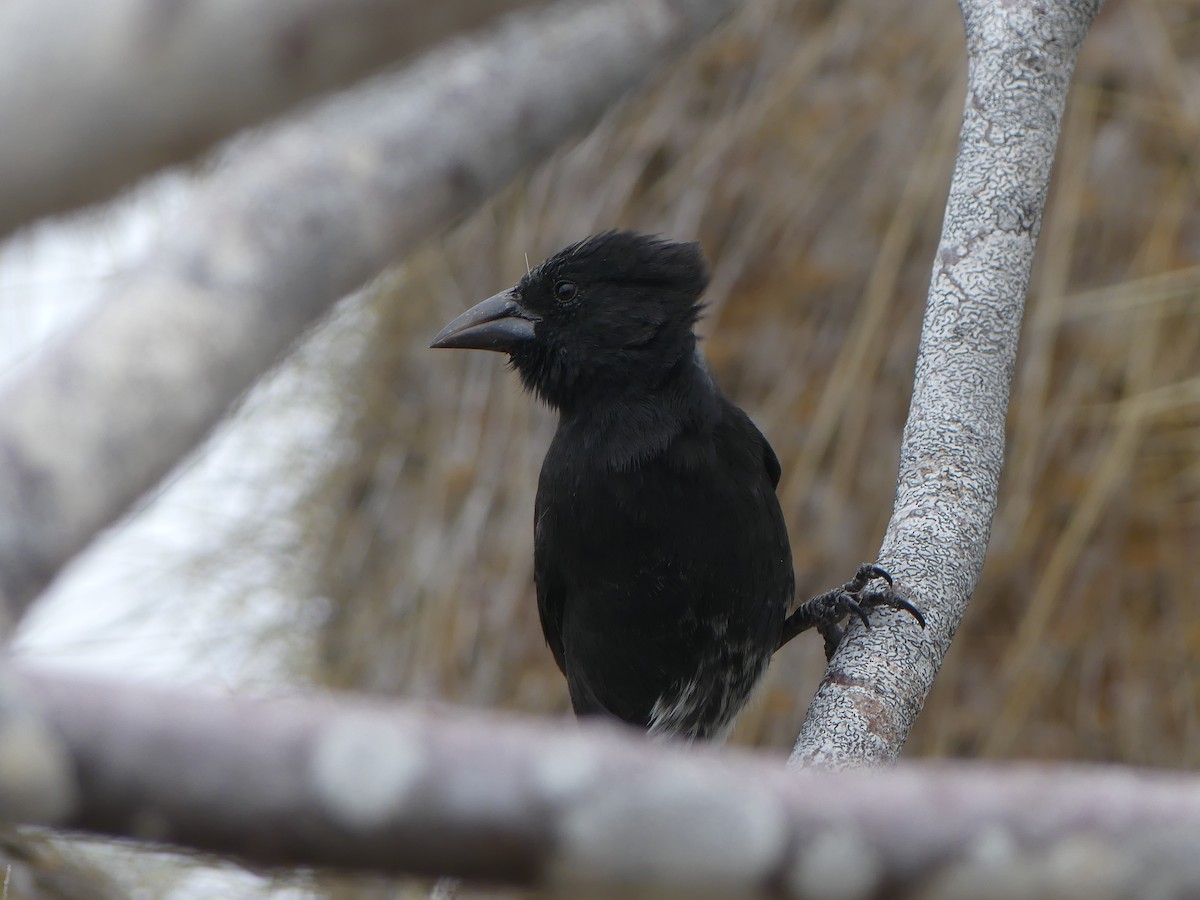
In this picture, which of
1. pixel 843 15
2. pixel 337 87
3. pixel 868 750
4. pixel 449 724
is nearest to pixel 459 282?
pixel 843 15

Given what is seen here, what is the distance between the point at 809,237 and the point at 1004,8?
93 cm

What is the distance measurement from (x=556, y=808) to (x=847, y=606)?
1.08 meters

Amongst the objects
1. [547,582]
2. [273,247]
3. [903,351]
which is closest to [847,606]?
[547,582]

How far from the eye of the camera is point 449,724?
1.19ft

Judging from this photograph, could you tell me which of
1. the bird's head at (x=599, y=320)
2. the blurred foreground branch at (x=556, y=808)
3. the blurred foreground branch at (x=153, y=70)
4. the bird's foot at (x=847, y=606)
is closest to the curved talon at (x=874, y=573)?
the bird's foot at (x=847, y=606)

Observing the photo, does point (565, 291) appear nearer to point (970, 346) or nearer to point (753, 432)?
point (753, 432)

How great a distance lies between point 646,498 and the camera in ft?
5.06

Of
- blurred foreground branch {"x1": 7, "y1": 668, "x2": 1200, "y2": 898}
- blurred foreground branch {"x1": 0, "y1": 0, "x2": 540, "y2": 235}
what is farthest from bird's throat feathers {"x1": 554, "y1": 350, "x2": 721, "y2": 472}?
blurred foreground branch {"x1": 7, "y1": 668, "x2": 1200, "y2": 898}

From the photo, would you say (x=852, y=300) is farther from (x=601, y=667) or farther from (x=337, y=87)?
(x=337, y=87)

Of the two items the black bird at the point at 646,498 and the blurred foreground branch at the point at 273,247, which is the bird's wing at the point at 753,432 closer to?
the black bird at the point at 646,498

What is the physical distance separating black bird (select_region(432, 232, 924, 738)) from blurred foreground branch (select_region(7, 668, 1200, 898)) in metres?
1.11

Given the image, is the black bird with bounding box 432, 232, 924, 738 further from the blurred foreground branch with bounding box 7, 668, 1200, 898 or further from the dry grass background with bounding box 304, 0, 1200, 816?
the blurred foreground branch with bounding box 7, 668, 1200, 898

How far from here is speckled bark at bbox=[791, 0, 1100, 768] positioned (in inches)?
49.3

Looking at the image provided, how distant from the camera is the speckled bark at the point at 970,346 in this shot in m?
1.25
